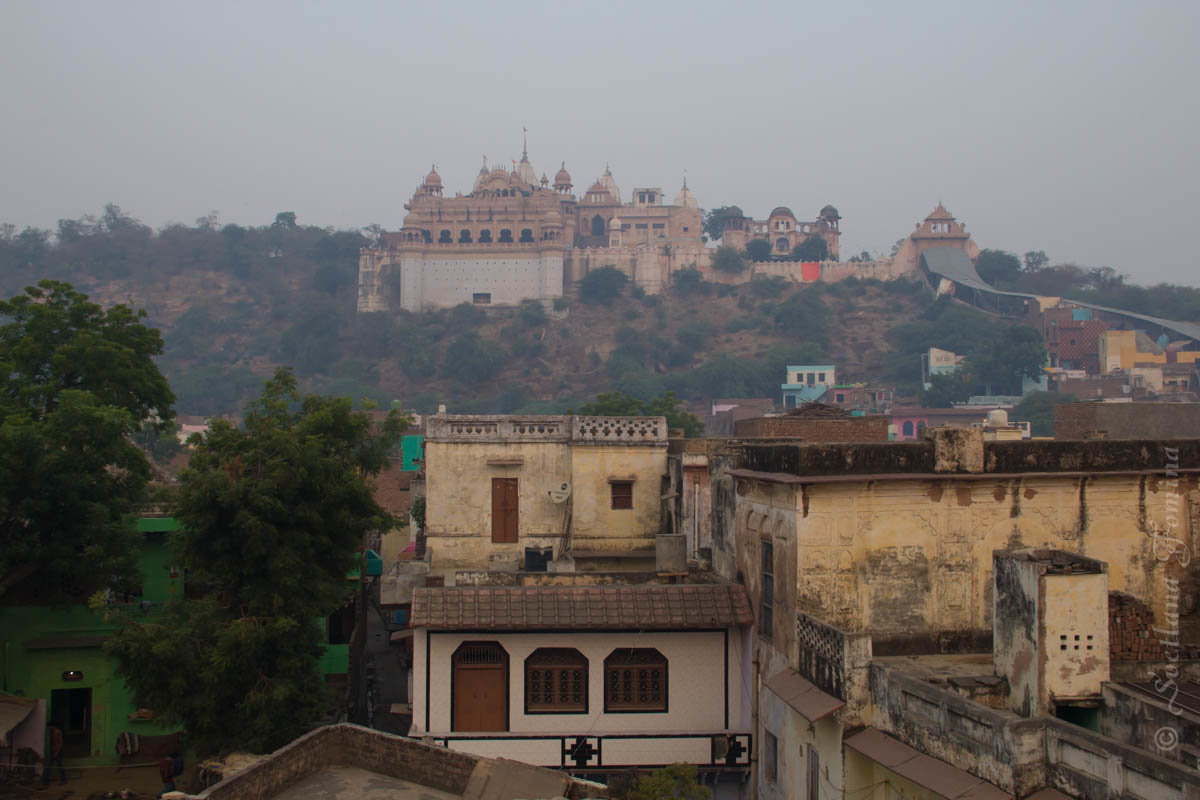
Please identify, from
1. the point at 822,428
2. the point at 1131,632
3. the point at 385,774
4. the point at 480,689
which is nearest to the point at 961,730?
the point at 1131,632

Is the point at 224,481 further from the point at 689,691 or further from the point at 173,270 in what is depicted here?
the point at 173,270

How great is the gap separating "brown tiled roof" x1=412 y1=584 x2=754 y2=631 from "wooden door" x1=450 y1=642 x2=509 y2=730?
19.2 inches

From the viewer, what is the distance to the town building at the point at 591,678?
1402 cm

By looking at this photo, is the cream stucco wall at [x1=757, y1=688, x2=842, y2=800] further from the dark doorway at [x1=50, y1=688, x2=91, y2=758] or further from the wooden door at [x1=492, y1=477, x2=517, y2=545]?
the dark doorway at [x1=50, y1=688, x2=91, y2=758]

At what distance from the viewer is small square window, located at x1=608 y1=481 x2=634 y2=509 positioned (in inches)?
779

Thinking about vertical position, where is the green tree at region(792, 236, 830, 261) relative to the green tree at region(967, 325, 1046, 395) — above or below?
above

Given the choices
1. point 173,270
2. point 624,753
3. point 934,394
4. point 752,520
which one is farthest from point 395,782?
point 173,270

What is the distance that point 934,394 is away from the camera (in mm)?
Result: 100688

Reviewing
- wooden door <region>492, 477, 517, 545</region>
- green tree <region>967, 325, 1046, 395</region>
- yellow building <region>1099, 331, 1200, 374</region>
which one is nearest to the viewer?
wooden door <region>492, 477, 517, 545</region>

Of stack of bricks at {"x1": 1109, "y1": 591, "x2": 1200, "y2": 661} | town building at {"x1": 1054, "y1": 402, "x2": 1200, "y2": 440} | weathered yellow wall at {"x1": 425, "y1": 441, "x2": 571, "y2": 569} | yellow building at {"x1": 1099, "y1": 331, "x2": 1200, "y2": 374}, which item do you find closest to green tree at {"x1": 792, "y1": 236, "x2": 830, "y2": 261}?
yellow building at {"x1": 1099, "y1": 331, "x2": 1200, "y2": 374}

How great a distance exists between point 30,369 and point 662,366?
99.6 meters

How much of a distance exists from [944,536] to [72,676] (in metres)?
12.4

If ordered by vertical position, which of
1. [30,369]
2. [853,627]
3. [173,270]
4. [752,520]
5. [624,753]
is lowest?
[624,753]

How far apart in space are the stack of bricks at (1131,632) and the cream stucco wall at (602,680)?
4542 mm
